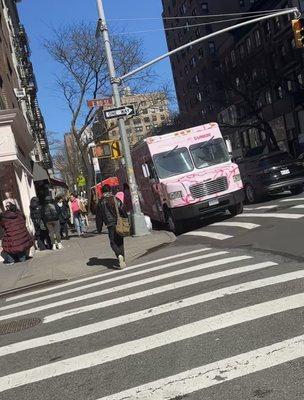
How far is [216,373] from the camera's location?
4.48 m

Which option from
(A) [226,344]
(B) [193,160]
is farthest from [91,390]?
(B) [193,160]

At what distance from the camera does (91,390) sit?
452cm

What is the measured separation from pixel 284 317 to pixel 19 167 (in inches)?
549

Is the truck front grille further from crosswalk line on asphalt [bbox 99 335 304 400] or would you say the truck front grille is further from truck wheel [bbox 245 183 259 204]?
crosswalk line on asphalt [bbox 99 335 304 400]

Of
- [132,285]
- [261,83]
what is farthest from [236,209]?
[261,83]

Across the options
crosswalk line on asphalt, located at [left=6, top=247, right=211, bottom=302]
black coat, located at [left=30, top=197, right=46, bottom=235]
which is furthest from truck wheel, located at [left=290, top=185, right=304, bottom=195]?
crosswalk line on asphalt, located at [left=6, top=247, right=211, bottom=302]

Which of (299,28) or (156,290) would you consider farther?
(299,28)

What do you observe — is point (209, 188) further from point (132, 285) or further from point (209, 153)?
point (132, 285)

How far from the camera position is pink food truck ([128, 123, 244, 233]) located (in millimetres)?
16312

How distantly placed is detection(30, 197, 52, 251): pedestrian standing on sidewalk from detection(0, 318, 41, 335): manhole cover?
8909mm

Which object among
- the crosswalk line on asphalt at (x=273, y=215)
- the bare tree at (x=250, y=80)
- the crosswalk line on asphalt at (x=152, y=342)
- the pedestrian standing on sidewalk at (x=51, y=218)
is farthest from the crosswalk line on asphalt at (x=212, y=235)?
the bare tree at (x=250, y=80)

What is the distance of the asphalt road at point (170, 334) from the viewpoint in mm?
4391

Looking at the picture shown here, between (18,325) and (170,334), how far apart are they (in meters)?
2.64

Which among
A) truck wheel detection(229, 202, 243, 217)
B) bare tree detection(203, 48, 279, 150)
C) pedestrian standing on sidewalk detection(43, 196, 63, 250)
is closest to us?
pedestrian standing on sidewalk detection(43, 196, 63, 250)
